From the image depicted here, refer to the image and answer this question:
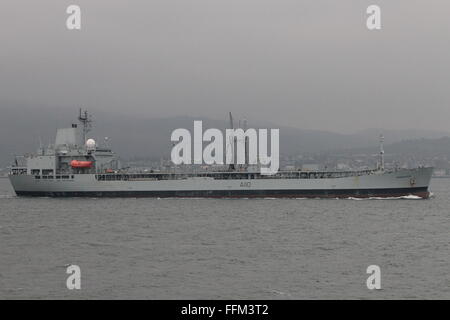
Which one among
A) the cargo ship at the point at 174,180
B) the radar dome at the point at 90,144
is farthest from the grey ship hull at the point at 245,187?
the radar dome at the point at 90,144

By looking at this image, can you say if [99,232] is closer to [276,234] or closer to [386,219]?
[276,234]

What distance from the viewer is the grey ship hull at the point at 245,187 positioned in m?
56.3

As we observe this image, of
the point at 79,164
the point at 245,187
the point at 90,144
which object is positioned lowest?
the point at 245,187

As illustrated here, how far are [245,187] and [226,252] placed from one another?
31.9 meters

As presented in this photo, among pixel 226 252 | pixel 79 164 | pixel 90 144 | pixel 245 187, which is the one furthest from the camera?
pixel 90 144

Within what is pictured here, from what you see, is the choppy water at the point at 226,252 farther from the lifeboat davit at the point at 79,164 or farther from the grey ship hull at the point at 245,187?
the lifeboat davit at the point at 79,164

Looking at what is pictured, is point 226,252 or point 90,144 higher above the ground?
point 90,144

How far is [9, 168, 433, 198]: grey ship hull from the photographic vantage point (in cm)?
5631

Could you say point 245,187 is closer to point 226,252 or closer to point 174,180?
point 174,180

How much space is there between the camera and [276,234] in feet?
110

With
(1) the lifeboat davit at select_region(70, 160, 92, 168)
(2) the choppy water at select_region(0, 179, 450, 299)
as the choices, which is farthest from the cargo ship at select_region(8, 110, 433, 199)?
(2) the choppy water at select_region(0, 179, 450, 299)

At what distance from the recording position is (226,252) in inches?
1086

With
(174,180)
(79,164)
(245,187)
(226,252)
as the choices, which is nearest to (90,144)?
(79,164)

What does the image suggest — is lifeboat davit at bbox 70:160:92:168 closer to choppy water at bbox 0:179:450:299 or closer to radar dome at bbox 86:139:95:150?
radar dome at bbox 86:139:95:150
